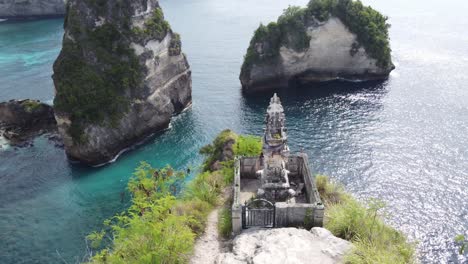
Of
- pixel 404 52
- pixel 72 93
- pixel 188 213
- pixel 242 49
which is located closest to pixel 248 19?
pixel 242 49

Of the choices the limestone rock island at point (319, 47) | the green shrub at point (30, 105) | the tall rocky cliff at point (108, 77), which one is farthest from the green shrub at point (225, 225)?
the limestone rock island at point (319, 47)

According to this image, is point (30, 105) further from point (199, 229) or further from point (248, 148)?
point (199, 229)

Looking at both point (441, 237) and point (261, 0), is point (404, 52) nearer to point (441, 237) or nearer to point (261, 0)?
point (441, 237)

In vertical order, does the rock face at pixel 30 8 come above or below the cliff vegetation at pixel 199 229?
above

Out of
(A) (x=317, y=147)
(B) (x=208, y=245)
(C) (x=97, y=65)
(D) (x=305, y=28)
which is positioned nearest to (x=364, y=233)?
(B) (x=208, y=245)

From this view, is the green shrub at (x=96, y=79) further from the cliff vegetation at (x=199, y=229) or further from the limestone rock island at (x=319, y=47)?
the cliff vegetation at (x=199, y=229)

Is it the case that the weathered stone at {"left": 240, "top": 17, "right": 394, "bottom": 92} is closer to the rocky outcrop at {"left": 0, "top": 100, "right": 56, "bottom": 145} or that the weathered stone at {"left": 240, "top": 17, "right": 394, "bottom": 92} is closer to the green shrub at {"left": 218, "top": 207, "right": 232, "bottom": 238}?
the rocky outcrop at {"left": 0, "top": 100, "right": 56, "bottom": 145}

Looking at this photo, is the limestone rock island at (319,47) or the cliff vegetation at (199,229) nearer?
the cliff vegetation at (199,229)
